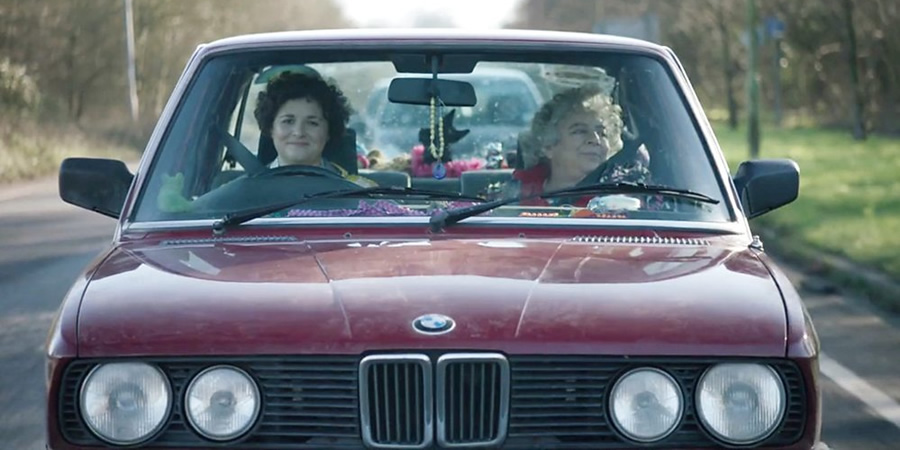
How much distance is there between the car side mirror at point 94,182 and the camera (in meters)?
4.58

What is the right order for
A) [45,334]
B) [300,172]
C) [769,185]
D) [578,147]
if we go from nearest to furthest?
[300,172], [769,185], [578,147], [45,334]

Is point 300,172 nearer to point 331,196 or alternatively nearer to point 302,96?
point 331,196

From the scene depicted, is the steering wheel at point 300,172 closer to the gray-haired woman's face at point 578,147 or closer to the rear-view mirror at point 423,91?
the rear-view mirror at point 423,91

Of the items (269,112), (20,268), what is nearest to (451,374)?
(269,112)

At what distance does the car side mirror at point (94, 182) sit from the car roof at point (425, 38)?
49 centimetres

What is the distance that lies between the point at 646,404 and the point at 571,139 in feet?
6.10

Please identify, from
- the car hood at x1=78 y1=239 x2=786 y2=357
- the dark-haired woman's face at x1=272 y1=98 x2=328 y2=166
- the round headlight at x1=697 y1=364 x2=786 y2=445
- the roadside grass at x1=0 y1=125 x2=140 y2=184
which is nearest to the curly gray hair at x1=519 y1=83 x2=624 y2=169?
the dark-haired woman's face at x1=272 y1=98 x2=328 y2=166

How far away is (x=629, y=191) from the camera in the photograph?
427 centimetres

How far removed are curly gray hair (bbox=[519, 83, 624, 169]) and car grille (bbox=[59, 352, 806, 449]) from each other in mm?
1794

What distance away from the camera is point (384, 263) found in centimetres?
372

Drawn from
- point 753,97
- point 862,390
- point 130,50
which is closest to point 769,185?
point 862,390

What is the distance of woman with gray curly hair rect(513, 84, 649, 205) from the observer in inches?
196

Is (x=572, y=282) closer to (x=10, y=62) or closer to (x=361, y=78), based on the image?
(x=361, y=78)

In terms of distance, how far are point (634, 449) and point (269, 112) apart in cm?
233
